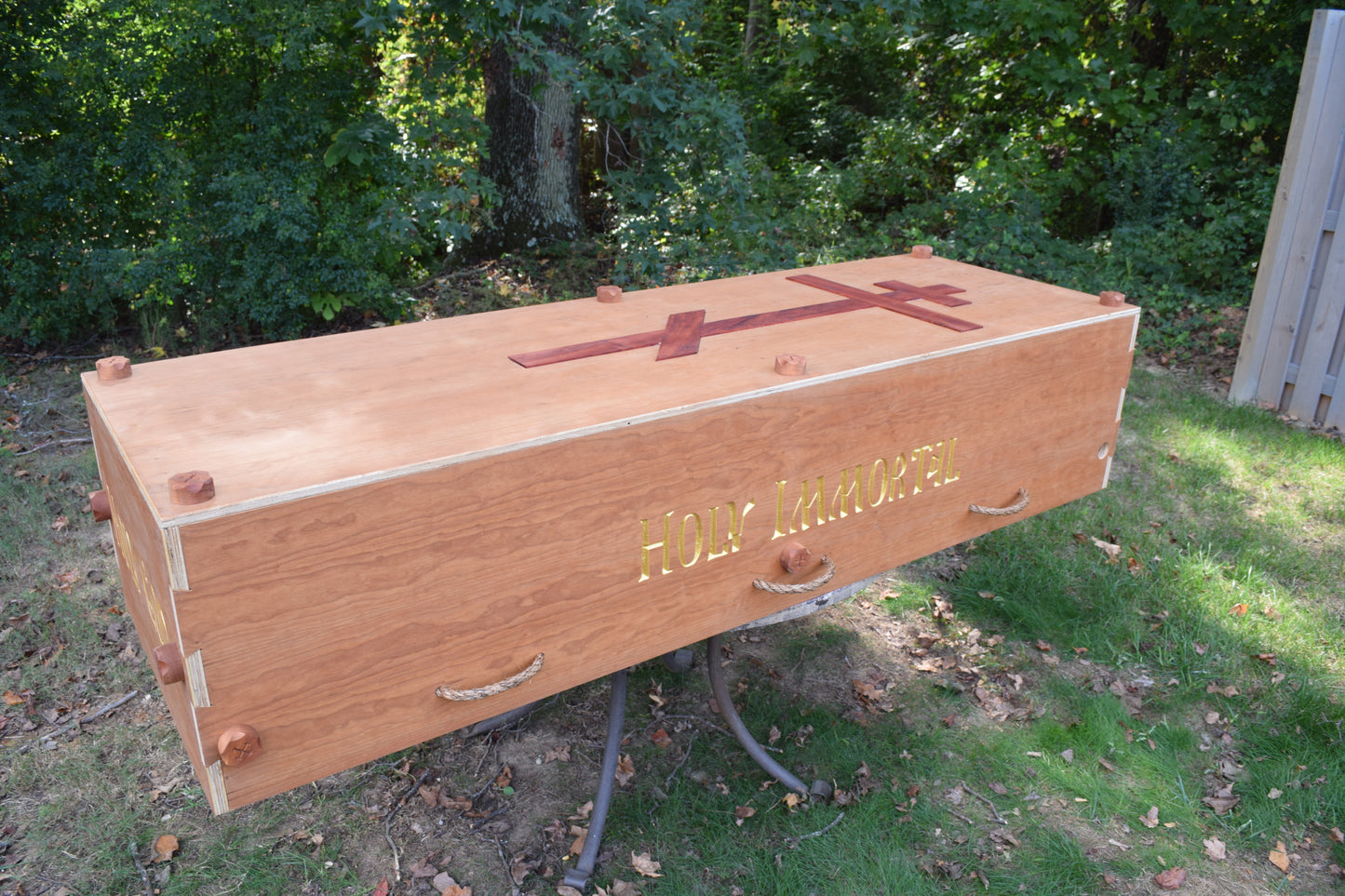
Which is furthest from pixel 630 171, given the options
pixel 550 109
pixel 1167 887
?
pixel 1167 887

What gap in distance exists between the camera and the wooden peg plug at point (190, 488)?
4.35 ft

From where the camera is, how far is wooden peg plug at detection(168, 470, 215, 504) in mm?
1327

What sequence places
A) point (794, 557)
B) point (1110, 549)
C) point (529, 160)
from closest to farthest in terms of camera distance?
point (794, 557)
point (1110, 549)
point (529, 160)

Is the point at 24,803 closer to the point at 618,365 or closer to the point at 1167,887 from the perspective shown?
the point at 618,365

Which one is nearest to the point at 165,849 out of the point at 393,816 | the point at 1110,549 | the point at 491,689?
the point at 393,816

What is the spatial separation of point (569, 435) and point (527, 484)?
0.35ft

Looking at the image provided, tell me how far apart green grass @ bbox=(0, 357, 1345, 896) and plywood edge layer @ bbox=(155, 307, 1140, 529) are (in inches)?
49.8

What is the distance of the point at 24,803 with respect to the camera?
8.55ft

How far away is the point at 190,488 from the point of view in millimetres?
1324

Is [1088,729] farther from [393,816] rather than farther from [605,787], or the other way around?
[393,816]

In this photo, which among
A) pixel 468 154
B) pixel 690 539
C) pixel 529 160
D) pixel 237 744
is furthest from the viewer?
pixel 529 160

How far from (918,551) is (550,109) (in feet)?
16.4

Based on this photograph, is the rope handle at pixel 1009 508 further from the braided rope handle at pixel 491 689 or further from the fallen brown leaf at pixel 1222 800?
the braided rope handle at pixel 491 689

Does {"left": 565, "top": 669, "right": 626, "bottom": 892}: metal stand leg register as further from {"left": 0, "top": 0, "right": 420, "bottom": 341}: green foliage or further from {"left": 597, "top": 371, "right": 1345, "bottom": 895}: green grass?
{"left": 0, "top": 0, "right": 420, "bottom": 341}: green foliage
